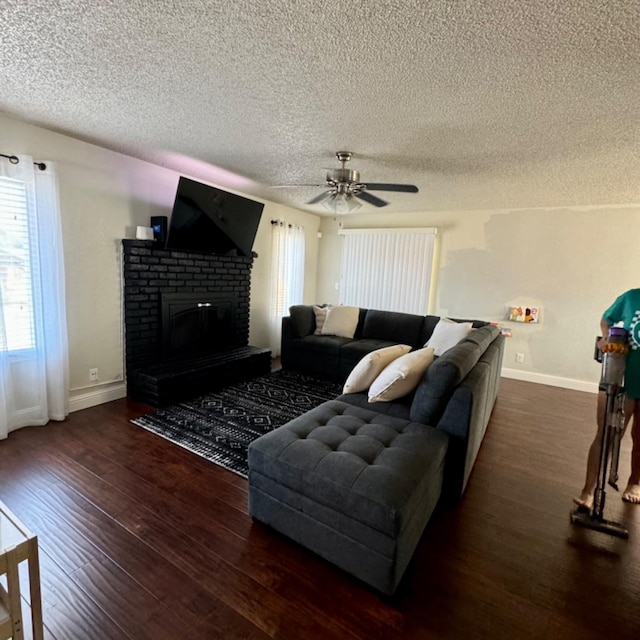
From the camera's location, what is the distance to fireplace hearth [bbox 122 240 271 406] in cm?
342

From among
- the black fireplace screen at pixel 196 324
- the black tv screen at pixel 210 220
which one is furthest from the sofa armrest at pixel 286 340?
the black tv screen at pixel 210 220

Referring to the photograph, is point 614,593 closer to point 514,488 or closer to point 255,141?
point 514,488

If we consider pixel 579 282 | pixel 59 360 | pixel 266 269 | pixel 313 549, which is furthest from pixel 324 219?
pixel 313 549

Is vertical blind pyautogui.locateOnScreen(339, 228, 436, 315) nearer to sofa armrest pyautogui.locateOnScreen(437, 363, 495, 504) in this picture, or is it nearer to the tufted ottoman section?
sofa armrest pyautogui.locateOnScreen(437, 363, 495, 504)

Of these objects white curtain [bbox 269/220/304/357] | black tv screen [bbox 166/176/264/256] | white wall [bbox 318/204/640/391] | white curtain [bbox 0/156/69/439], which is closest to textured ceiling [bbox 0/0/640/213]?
black tv screen [bbox 166/176/264/256]

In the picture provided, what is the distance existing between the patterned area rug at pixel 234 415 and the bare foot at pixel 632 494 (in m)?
2.39

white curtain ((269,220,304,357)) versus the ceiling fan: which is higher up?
the ceiling fan

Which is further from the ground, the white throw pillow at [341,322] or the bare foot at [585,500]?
the white throw pillow at [341,322]

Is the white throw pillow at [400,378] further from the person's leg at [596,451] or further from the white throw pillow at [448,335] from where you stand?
the white throw pillow at [448,335]

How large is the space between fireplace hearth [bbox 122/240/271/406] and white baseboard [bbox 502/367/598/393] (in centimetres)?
339

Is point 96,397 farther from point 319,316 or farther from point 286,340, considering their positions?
point 319,316

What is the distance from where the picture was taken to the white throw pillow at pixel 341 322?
4824 millimetres

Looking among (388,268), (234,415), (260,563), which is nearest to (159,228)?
(234,415)

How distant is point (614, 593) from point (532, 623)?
19.3 inches
